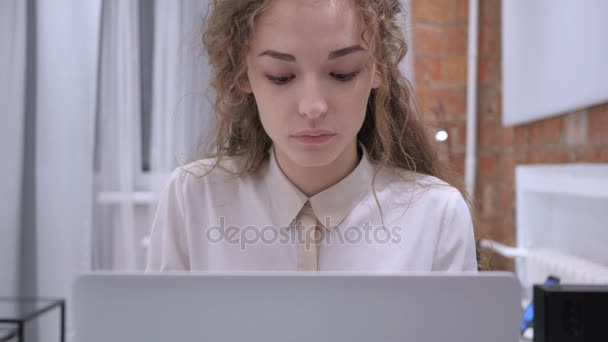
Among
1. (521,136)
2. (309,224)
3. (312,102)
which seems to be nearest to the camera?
(312,102)

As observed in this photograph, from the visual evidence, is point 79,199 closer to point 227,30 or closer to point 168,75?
point 168,75

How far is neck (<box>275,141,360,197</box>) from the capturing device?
1.02 m

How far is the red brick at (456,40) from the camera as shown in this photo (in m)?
2.42

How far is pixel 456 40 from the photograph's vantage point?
7.93 feet

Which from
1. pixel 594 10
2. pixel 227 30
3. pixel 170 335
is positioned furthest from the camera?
pixel 594 10

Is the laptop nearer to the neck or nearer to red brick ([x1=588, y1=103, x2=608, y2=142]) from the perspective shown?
the neck

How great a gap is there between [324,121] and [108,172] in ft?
5.36

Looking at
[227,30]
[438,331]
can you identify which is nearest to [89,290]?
[438,331]

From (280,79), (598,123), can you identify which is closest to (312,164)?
(280,79)

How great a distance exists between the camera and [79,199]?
7.32ft

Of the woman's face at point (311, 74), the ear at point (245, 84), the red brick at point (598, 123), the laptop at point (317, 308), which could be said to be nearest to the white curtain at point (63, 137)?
the ear at point (245, 84)

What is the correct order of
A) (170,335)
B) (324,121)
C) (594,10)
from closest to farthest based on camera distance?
(170,335) < (324,121) < (594,10)

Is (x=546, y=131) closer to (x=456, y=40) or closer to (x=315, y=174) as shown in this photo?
(x=456, y=40)

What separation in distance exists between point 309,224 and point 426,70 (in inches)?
62.2
